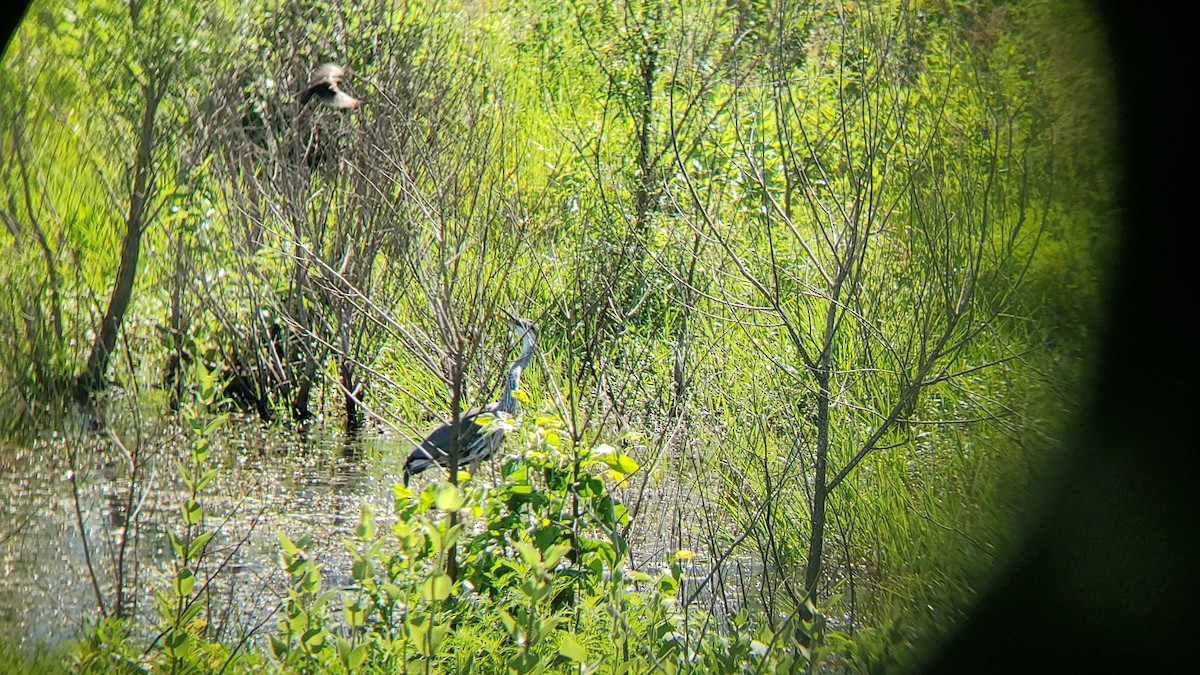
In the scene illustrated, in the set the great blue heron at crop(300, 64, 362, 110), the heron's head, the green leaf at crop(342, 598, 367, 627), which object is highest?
the great blue heron at crop(300, 64, 362, 110)

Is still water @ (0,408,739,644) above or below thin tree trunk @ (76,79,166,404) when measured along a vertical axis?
below

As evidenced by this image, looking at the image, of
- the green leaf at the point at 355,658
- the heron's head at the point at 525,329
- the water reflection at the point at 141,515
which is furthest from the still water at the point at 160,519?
the green leaf at the point at 355,658

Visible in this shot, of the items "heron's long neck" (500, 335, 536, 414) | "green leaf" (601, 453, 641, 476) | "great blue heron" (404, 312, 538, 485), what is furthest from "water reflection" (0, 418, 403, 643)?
"green leaf" (601, 453, 641, 476)

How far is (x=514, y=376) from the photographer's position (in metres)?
4.36

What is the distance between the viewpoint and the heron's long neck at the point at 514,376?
4.35m

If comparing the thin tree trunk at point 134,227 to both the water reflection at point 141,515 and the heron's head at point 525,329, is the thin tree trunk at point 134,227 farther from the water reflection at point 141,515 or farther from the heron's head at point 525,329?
the heron's head at point 525,329

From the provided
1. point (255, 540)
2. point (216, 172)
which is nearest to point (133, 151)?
point (216, 172)

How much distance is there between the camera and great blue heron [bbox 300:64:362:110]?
210 inches

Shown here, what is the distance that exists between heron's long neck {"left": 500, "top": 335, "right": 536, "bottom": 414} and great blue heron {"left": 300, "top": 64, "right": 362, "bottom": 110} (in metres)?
1.51

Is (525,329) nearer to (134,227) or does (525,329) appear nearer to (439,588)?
(134,227)

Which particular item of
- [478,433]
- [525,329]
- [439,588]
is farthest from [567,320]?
[439,588]

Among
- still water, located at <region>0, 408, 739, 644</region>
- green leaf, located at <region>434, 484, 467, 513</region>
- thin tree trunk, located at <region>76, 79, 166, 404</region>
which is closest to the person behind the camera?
green leaf, located at <region>434, 484, 467, 513</region>

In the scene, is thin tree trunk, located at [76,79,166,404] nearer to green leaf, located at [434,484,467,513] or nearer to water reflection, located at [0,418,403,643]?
water reflection, located at [0,418,403,643]

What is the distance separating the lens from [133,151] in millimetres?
5043
